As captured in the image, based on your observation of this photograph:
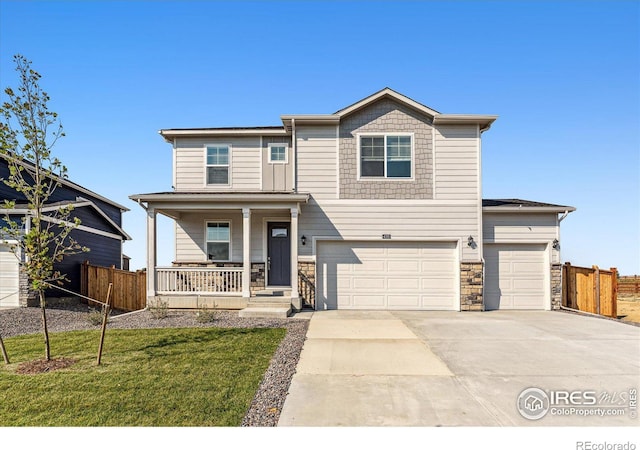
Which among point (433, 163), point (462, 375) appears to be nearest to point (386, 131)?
point (433, 163)

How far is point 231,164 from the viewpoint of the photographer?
1287 centimetres

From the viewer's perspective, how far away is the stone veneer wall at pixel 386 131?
1143cm

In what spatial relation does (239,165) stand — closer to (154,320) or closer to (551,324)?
(154,320)

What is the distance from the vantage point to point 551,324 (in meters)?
9.22

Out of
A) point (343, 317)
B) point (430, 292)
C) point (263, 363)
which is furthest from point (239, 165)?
point (263, 363)

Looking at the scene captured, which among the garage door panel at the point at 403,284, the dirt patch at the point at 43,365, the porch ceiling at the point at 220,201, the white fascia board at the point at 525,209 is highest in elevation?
the porch ceiling at the point at 220,201

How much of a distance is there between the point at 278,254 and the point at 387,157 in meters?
4.78

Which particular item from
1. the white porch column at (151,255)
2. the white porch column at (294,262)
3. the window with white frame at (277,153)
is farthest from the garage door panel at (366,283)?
the white porch column at (151,255)

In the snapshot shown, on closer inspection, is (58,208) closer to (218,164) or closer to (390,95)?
(218,164)

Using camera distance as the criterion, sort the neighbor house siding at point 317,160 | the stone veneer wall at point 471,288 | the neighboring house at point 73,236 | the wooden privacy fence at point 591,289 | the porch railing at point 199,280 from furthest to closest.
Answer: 1. the neighboring house at point 73,236
2. the neighbor house siding at point 317,160
3. the stone veneer wall at point 471,288
4. the porch railing at point 199,280
5. the wooden privacy fence at point 591,289

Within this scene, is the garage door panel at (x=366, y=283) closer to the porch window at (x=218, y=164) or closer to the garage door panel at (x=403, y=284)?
the garage door panel at (x=403, y=284)

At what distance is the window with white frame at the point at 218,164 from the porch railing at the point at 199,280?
131 inches

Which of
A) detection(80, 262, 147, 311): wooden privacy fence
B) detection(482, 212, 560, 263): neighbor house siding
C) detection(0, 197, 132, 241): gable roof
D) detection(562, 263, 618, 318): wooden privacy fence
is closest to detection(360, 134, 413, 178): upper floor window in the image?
detection(482, 212, 560, 263): neighbor house siding

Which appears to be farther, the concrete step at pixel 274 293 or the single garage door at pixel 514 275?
the single garage door at pixel 514 275
